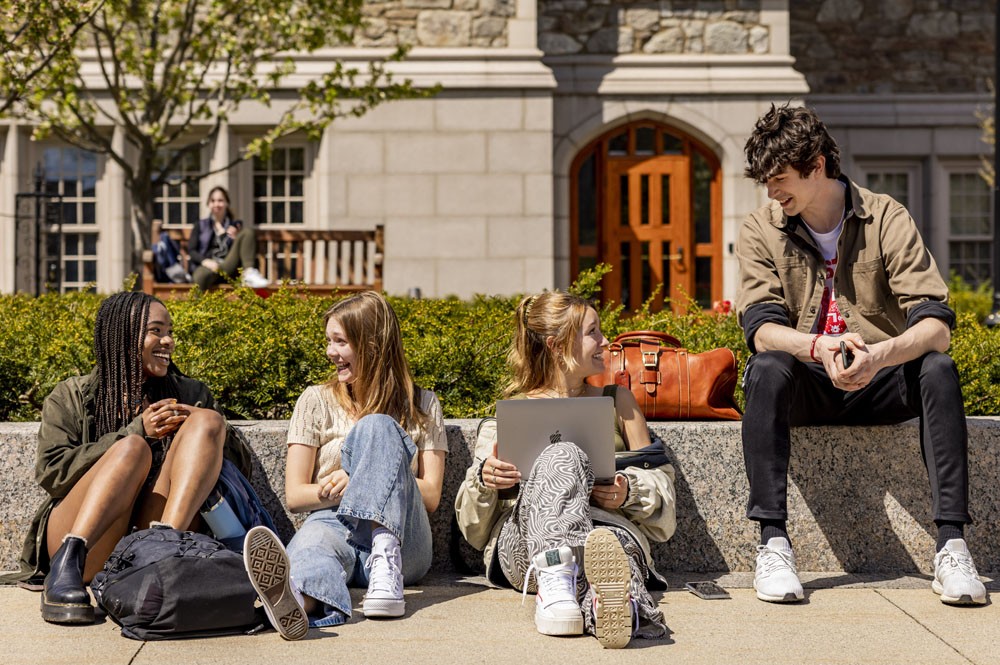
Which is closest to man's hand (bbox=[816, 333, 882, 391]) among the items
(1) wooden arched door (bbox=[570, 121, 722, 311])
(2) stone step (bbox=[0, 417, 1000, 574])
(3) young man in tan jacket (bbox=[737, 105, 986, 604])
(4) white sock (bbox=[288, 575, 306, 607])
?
(3) young man in tan jacket (bbox=[737, 105, 986, 604])

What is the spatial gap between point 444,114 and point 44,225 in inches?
197

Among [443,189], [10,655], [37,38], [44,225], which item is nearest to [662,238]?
[443,189]

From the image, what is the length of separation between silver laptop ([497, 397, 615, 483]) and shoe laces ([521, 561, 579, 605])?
469 millimetres

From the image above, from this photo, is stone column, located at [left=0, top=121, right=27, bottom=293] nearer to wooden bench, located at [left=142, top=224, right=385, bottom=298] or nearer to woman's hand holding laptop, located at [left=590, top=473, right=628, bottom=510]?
wooden bench, located at [left=142, top=224, right=385, bottom=298]

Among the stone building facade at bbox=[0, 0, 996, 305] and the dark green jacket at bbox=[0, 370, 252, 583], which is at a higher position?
the stone building facade at bbox=[0, 0, 996, 305]

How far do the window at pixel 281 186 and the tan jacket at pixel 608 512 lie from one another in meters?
11.0

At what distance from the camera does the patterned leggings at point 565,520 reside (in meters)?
3.94

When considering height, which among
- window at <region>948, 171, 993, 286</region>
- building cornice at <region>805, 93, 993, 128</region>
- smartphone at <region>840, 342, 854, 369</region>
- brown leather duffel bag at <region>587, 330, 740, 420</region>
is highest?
building cornice at <region>805, 93, 993, 128</region>

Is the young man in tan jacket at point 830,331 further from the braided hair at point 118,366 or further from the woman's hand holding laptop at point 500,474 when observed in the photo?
the braided hair at point 118,366

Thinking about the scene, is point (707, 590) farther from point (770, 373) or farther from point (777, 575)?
point (770, 373)

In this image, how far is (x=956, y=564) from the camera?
14.1 feet

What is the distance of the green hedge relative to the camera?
5457 mm

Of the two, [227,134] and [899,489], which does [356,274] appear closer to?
[227,134]

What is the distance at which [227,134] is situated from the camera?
49.2 ft
